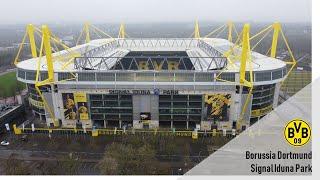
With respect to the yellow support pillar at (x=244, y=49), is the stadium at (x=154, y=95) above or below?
below

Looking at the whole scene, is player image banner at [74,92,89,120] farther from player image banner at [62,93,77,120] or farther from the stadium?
player image banner at [62,93,77,120]

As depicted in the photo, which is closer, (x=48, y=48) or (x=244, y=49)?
(x=244, y=49)

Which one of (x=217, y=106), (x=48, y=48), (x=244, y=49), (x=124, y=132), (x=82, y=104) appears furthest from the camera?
(x=82, y=104)

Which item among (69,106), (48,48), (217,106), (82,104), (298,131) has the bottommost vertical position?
(217,106)

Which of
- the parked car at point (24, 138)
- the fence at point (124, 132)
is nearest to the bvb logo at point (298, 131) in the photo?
the fence at point (124, 132)

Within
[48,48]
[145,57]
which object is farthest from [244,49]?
[48,48]

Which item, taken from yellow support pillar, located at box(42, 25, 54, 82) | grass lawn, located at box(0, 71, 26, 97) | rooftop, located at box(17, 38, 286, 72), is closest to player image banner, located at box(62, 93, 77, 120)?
yellow support pillar, located at box(42, 25, 54, 82)

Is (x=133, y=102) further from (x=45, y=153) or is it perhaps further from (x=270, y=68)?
(x=270, y=68)

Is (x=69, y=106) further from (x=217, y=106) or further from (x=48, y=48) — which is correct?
(x=217, y=106)

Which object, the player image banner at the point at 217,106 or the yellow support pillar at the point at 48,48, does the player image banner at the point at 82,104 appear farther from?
the player image banner at the point at 217,106
